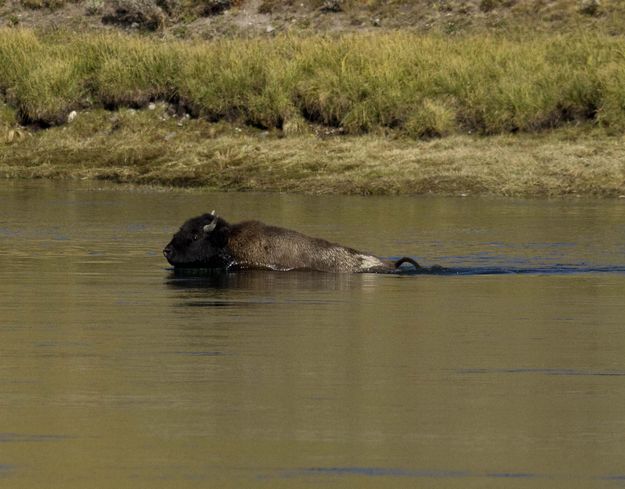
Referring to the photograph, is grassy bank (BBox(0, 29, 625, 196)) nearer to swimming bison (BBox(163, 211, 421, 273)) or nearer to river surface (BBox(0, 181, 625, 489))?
river surface (BBox(0, 181, 625, 489))

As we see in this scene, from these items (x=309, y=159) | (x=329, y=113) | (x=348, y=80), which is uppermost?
(x=348, y=80)

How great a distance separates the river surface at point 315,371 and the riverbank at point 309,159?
7.02 metres

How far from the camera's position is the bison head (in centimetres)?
1548

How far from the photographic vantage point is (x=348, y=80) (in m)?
28.9

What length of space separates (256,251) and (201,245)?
52 centimetres

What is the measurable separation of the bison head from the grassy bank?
29.2ft

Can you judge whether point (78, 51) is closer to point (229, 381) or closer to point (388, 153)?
point (388, 153)

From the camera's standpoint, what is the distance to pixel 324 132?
27.9 meters

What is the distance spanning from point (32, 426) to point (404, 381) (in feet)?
6.92

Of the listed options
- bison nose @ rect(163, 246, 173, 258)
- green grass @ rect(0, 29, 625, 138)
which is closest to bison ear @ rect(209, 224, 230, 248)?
bison nose @ rect(163, 246, 173, 258)

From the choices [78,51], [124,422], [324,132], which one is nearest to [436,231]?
[324,132]

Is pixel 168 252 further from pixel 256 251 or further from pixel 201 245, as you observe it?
pixel 256 251

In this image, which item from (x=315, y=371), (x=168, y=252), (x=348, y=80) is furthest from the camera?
(x=348, y=80)

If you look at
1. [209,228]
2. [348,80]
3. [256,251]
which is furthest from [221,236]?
[348,80]
